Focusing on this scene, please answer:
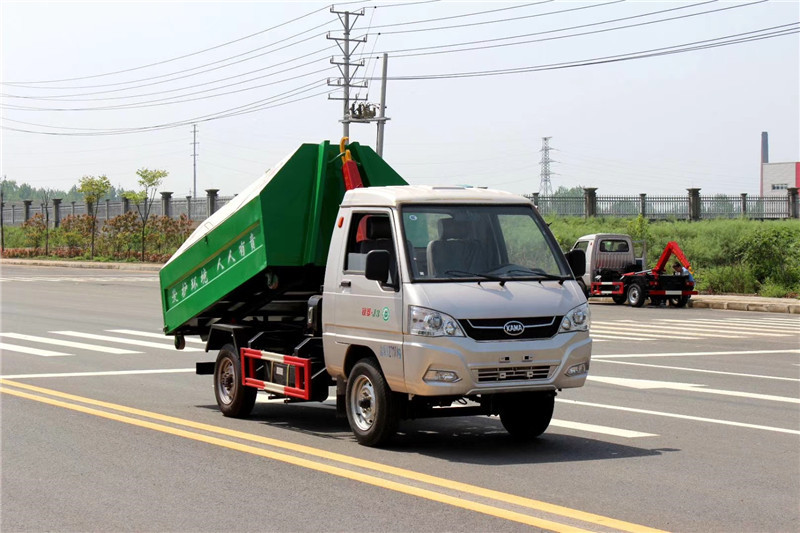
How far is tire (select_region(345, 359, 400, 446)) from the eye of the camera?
9.55 meters

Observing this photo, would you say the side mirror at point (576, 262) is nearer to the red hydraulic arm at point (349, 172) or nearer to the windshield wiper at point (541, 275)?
the windshield wiper at point (541, 275)

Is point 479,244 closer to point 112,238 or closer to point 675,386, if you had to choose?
point 675,386

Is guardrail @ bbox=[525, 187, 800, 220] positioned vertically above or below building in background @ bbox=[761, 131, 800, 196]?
below

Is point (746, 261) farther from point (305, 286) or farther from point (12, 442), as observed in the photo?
point (12, 442)

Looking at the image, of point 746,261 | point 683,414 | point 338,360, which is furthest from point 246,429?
point 746,261

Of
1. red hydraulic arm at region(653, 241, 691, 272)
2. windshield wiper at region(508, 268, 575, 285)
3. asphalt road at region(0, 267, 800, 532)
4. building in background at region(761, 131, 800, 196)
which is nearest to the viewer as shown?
asphalt road at region(0, 267, 800, 532)

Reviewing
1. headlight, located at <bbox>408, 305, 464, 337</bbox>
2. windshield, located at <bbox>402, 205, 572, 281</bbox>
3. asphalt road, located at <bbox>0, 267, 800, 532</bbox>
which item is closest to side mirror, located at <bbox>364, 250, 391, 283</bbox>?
windshield, located at <bbox>402, 205, 572, 281</bbox>

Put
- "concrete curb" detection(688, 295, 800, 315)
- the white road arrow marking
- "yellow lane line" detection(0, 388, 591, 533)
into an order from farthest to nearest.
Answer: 1. "concrete curb" detection(688, 295, 800, 315)
2. the white road arrow marking
3. "yellow lane line" detection(0, 388, 591, 533)

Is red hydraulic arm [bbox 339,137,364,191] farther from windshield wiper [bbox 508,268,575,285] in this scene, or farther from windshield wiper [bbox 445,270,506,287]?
windshield wiper [bbox 508,268,575,285]

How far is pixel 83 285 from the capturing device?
39.6m

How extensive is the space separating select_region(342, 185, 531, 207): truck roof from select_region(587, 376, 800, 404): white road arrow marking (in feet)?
15.1

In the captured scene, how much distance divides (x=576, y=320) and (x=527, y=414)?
3.54 feet

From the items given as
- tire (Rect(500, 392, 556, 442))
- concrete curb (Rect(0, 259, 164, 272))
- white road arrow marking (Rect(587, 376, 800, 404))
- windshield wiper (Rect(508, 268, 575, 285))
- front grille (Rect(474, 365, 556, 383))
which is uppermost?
windshield wiper (Rect(508, 268, 575, 285))

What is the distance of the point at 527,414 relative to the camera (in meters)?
10.3
